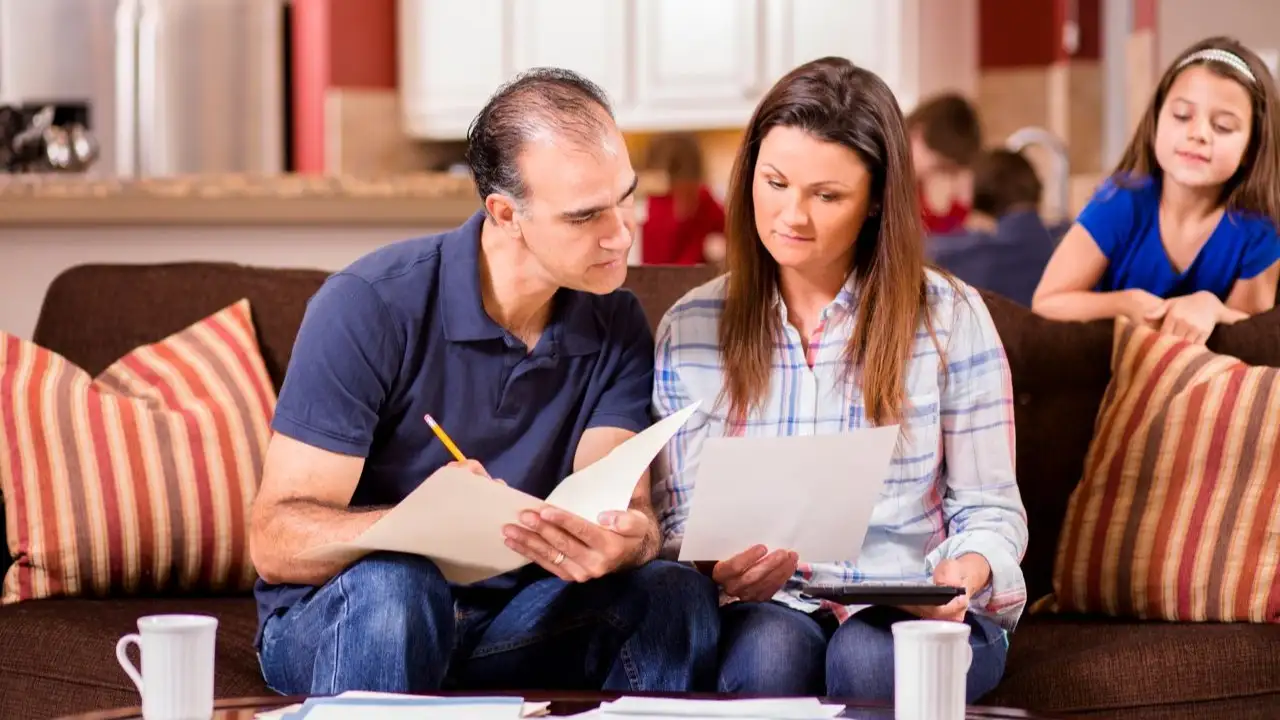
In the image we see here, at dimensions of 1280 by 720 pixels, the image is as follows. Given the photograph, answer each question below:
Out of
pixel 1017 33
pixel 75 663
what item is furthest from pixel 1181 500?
pixel 1017 33

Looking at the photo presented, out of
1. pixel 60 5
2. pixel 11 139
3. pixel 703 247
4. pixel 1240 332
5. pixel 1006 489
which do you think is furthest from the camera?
pixel 60 5

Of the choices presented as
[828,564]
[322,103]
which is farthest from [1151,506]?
[322,103]

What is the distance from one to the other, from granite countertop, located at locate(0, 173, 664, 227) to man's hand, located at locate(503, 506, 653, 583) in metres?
1.66

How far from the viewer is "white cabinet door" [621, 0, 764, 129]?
6594 millimetres

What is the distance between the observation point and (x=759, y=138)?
1.97 meters

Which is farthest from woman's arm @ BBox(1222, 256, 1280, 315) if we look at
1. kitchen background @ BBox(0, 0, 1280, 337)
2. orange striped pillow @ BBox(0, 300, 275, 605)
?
kitchen background @ BBox(0, 0, 1280, 337)

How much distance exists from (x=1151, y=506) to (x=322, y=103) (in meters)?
4.94

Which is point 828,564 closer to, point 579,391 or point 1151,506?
point 579,391

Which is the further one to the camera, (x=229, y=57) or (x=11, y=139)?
(x=229, y=57)

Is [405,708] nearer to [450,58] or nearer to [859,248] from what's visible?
[859,248]

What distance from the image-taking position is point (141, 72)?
6500 millimetres

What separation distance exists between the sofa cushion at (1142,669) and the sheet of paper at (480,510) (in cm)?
59

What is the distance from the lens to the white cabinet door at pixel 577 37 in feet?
22.0

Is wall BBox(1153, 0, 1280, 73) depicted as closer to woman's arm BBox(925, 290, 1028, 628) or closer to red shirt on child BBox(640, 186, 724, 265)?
red shirt on child BBox(640, 186, 724, 265)
